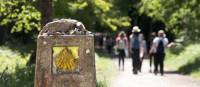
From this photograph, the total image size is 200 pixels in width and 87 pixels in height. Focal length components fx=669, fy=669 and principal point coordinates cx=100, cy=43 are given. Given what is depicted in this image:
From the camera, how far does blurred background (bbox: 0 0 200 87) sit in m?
21.1

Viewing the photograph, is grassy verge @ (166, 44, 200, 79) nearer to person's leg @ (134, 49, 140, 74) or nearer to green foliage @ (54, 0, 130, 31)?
person's leg @ (134, 49, 140, 74)

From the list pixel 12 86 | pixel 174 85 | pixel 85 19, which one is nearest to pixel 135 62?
pixel 174 85

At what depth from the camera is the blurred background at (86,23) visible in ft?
69.2

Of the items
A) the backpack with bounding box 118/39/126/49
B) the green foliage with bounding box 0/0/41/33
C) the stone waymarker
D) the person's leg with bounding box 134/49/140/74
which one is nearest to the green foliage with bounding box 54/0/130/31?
the backpack with bounding box 118/39/126/49

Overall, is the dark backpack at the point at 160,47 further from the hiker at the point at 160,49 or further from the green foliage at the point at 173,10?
the green foliage at the point at 173,10

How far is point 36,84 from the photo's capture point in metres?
11.8

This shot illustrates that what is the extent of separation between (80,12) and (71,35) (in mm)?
30985

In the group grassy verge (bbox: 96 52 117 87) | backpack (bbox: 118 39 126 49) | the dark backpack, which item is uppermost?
backpack (bbox: 118 39 126 49)

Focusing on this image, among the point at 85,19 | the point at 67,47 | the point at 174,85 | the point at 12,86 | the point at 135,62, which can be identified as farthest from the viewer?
the point at 85,19

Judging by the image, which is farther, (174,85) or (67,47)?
(174,85)

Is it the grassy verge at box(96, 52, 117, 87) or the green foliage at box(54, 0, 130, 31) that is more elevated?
the green foliage at box(54, 0, 130, 31)

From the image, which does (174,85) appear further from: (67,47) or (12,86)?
(67,47)

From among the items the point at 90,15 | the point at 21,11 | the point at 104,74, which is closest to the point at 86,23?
the point at 90,15

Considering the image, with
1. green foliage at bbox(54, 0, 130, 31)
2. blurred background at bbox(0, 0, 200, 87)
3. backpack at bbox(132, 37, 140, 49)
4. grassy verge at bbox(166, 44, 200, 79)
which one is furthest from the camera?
green foliage at bbox(54, 0, 130, 31)
